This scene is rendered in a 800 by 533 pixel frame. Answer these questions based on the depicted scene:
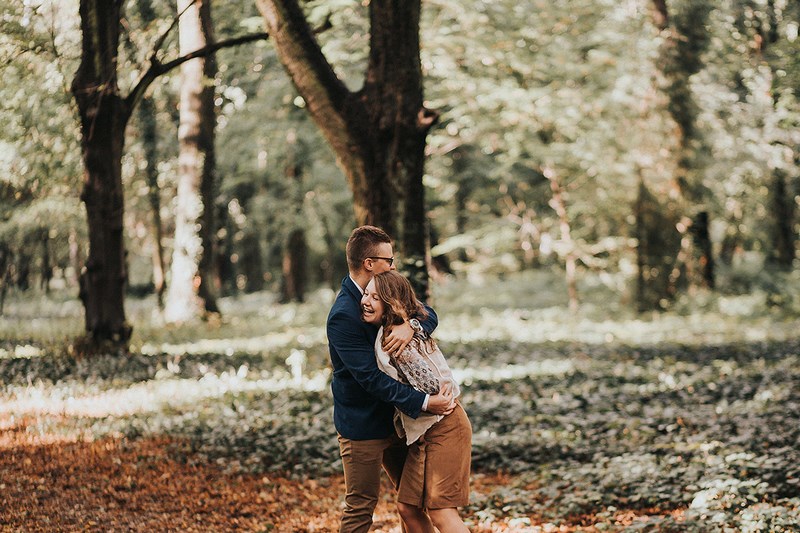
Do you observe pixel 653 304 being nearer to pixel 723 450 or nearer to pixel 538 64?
pixel 538 64

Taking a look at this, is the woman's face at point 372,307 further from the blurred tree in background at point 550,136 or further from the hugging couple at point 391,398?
the blurred tree in background at point 550,136

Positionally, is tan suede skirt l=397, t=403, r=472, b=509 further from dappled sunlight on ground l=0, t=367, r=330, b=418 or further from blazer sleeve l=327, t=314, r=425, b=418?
dappled sunlight on ground l=0, t=367, r=330, b=418

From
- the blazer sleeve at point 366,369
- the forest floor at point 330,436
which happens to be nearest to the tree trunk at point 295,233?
the forest floor at point 330,436

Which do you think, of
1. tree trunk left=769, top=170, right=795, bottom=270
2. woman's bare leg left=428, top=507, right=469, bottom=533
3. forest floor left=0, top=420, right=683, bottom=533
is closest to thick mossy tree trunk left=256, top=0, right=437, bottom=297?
forest floor left=0, top=420, right=683, bottom=533

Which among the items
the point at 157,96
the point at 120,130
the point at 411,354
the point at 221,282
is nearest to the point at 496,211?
the point at 221,282

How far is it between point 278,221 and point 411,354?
2134 cm

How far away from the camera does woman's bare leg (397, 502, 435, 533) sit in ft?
14.7

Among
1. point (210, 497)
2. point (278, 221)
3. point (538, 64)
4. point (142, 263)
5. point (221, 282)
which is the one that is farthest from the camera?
point (142, 263)

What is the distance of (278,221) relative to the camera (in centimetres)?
2517

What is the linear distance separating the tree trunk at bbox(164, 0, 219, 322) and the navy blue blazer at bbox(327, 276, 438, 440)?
14.4 meters

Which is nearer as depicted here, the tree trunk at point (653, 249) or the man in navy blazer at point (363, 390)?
the man in navy blazer at point (363, 390)

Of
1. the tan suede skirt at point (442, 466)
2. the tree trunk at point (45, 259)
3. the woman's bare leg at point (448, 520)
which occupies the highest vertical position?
the tree trunk at point (45, 259)

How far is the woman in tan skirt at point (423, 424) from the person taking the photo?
4.22 m

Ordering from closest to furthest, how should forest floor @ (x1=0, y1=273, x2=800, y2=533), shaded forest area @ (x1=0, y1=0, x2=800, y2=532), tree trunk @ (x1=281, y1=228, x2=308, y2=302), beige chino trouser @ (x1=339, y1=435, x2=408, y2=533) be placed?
beige chino trouser @ (x1=339, y1=435, x2=408, y2=533), forest floor @ (x1=0, y1=273, x2=800, y2=533), shaded forest area @ (x1=0, y1=0, x2=800, y2=532), tree trunk @ (x1=281, y1=228, x2=308, y2=302)
